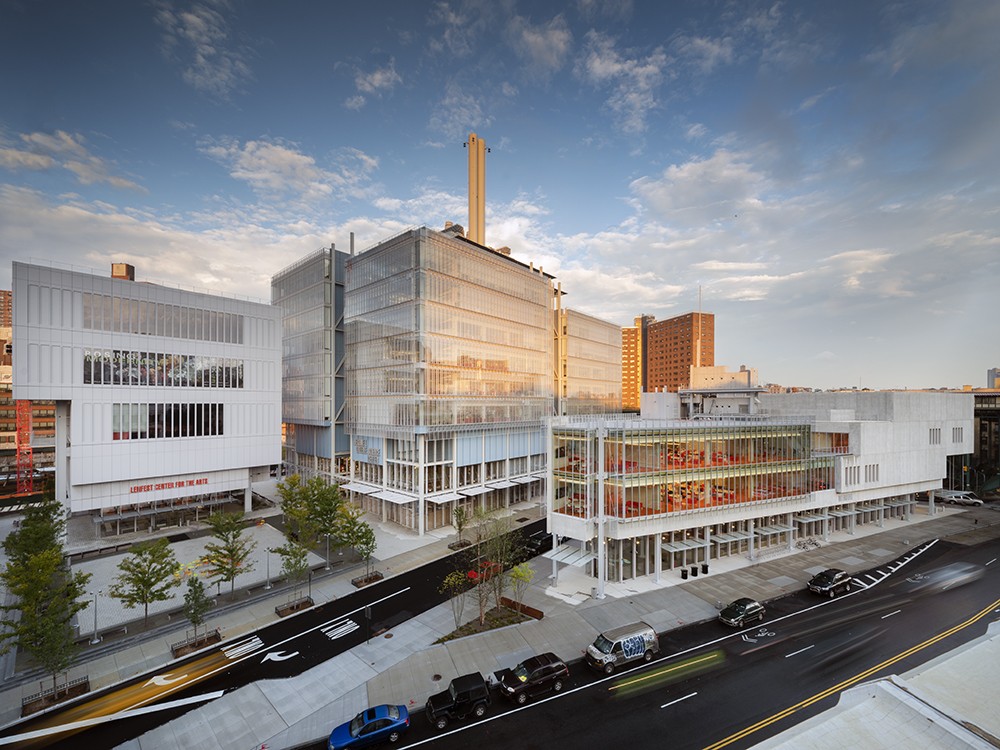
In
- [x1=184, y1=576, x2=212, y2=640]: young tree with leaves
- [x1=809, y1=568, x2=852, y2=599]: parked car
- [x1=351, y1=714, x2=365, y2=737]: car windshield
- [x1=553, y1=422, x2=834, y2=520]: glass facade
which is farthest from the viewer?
[x1=553, y1=422, x2=834, y2=520]: glass facade

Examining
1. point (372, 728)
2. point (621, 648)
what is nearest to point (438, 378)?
point (621, 648)

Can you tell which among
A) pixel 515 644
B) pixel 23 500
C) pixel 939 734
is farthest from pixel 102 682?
pixel 23 500

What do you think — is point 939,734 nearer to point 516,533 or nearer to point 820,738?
point 820,738

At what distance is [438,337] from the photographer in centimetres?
5547

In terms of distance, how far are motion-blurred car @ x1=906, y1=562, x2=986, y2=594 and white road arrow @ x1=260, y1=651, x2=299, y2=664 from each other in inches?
1852

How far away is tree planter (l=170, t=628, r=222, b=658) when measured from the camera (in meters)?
27.5

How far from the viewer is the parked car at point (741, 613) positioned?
30.4m

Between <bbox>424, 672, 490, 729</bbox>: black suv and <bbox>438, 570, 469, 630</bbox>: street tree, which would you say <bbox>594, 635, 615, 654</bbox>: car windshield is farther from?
<bbox>438, 570, 469, 630</bbox>: street tree

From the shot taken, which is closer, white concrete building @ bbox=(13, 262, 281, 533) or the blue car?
the blue car

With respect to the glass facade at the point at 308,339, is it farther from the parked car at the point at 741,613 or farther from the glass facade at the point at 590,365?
the parked car at the point at 741,613

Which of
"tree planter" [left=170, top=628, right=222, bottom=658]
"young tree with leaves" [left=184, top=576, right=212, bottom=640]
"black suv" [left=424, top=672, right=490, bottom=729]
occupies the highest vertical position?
"young tree with leaves" [left=184, top=576, right=212, bottom=640]

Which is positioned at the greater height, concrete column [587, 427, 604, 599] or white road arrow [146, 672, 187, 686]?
concrete column [587, 427, 604, 599]

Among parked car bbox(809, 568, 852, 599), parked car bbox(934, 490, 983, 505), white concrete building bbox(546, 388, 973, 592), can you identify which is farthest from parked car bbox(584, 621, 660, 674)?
parked car bbox(934, 490, 983, 505)

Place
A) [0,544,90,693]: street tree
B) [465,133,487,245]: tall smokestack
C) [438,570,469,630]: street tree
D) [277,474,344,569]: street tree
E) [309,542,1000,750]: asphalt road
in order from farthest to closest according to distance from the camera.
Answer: [465,133,487,245]: tall smokestack → [277,474,344,569]: street tree → [438,570,469,630]: street tree → [0,544,90,693]: street tree → [309,542,1000,750]: asphalt road
